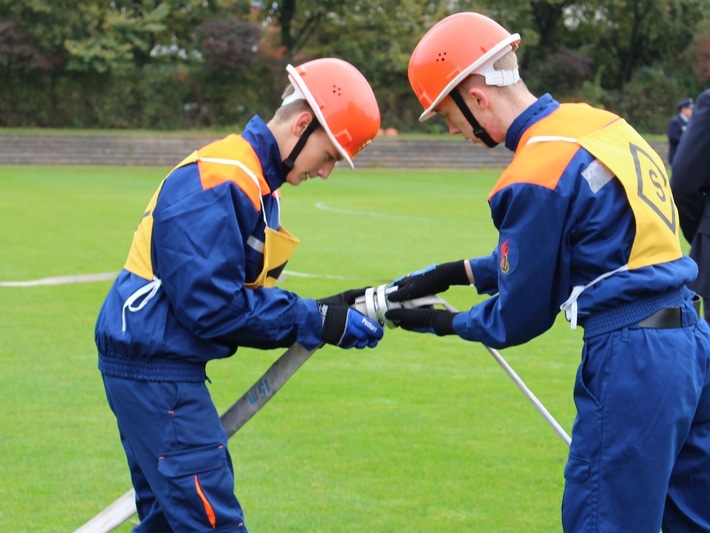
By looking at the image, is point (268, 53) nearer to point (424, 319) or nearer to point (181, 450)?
point (424, 319)

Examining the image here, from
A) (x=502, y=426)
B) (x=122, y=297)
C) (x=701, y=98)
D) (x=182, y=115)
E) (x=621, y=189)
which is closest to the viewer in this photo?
(x=621, y=189)

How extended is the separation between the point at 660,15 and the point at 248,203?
179 feet

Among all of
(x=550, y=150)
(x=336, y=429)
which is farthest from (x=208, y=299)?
(x=336, y=429)

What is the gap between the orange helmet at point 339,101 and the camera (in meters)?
4.42

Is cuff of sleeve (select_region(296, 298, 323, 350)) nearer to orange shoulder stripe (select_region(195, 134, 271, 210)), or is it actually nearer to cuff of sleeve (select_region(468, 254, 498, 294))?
orange shoulder stripe (select_region(195, 134, 271, 210))

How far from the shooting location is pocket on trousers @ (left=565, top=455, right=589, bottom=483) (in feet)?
13.3

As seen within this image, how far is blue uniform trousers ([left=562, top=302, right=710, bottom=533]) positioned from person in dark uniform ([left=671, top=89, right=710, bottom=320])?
3.10m

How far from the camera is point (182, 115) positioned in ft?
166

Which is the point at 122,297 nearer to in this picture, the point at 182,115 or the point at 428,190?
the point at 428,190

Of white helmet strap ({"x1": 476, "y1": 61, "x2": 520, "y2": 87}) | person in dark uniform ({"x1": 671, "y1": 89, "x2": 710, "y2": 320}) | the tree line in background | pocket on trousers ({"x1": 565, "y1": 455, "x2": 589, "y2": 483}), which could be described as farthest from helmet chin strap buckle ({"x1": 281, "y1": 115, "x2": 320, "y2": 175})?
the tree line in background

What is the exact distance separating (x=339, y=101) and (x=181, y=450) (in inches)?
52.4

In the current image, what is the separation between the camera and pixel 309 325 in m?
4.45

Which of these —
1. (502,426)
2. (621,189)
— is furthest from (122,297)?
(502,426)

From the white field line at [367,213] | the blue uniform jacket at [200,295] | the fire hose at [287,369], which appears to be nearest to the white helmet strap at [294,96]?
the blue uniform jacket at [200,295]
